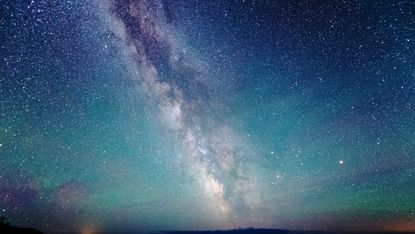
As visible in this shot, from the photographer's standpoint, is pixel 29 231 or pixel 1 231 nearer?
pixel 1 231

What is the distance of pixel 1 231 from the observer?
103 ft

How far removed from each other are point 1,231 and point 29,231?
5730mm

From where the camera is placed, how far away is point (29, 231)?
3666 cm
